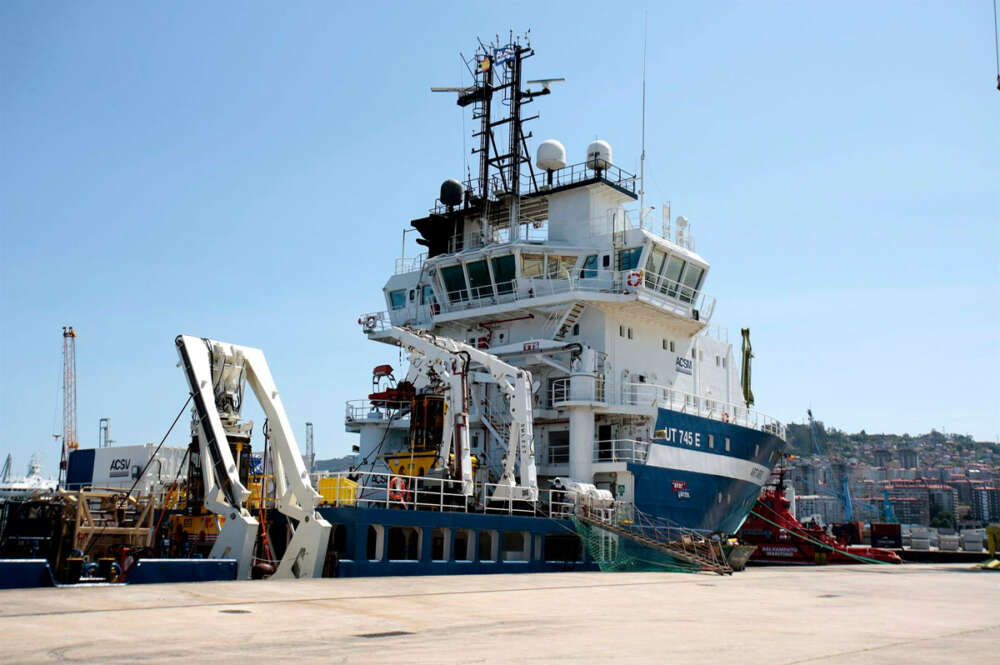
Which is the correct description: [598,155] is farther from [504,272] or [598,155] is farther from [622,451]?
[622,451]

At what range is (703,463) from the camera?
28.8 m

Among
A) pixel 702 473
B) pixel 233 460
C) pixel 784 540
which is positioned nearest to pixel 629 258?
pixel 702 473

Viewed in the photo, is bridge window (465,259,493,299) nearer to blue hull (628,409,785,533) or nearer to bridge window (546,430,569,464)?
bridge window (546,430,569,464)

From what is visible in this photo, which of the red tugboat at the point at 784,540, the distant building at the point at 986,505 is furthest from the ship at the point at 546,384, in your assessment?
the distant building at the point at 986,505

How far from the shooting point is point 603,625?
37.2 feet

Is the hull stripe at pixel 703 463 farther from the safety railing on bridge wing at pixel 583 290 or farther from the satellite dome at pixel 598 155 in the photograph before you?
the satellite dome at pixel 598 155

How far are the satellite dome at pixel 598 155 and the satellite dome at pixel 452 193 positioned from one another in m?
5.01

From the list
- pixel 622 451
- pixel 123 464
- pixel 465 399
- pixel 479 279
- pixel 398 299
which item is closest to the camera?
pixel 465 399

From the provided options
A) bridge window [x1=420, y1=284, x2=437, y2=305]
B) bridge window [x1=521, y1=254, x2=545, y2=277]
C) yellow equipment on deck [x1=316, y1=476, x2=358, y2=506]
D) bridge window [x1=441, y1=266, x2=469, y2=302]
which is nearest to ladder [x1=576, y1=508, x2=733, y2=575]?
yellow equipment on deck [x1=316, y1=476, x2=358, y2=506]

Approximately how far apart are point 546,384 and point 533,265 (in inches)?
158

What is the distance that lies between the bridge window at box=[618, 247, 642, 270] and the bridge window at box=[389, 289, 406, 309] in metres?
8.26

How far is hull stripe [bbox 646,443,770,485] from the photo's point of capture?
89.0 feet

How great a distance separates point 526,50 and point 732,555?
755 inches

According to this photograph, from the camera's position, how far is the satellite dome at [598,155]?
31.0m
